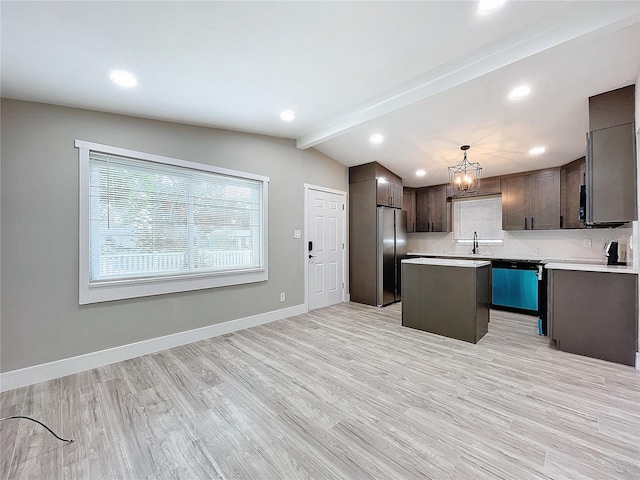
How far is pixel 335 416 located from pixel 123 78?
3144 millimetres

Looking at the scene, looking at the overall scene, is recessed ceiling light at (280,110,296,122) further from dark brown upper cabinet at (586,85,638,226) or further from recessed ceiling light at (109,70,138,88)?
dark brown upper cabinet at (586,85,638,226)

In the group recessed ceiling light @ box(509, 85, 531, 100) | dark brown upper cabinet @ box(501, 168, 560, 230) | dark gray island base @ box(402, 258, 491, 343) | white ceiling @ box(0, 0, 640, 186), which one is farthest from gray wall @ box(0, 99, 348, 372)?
dark brown upper cabinet @ box(501, 168, 560, 230)

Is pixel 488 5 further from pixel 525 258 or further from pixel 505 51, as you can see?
pixel 525 258

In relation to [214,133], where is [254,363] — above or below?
below

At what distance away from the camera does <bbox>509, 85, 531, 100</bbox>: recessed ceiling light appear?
8.94ft

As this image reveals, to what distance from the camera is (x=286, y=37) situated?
205 centimetres

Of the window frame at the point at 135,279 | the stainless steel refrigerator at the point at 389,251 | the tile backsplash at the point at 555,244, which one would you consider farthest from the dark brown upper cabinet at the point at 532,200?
the window frame at the point at 135,279

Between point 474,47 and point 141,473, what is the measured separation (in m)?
3.72

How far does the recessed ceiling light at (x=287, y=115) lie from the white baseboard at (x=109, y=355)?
8.93ft

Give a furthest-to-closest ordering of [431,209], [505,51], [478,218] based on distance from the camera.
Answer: [431,209]
[478,218]
[505,51]

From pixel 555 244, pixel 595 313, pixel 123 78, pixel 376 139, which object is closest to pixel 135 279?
pixel 123 78

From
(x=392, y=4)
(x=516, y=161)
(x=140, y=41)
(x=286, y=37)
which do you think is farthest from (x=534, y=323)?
(x=140, y=41)

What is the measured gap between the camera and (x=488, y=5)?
1866mm

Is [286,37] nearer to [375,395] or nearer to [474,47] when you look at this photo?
[474,47]
